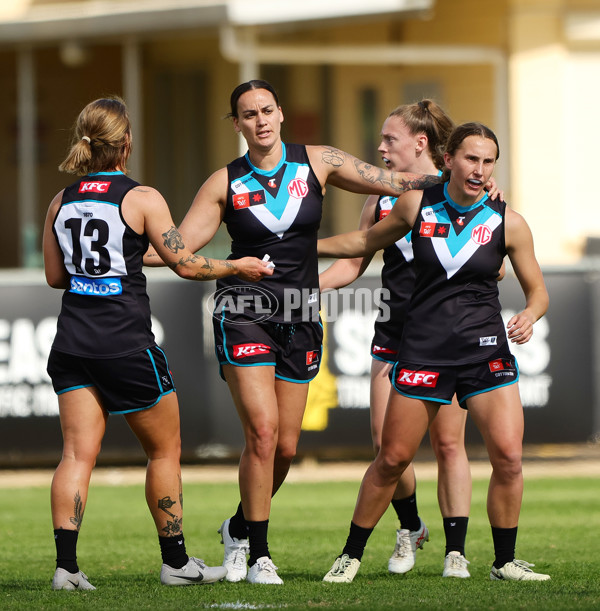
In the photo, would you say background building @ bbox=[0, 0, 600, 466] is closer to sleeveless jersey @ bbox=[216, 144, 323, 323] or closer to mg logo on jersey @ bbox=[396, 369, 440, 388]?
sleeveless jersey @ bbox=[216, 144, 323, 323]

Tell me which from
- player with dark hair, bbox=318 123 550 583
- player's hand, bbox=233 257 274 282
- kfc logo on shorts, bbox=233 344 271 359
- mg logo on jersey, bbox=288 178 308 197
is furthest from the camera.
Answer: mg logo on jersey, bbox=288 178 308 197

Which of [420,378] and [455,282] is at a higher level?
[455,282]

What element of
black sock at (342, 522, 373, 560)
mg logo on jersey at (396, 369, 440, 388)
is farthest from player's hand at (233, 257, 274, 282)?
black sock at (342, 522, 373, 560)

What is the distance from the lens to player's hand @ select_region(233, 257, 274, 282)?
5723 millimetres

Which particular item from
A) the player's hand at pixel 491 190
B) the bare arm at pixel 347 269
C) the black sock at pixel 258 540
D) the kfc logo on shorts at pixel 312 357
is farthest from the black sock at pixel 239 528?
the player's hand at pixel 491 190

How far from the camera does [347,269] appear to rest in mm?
6641

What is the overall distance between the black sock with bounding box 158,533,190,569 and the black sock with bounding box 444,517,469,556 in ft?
4.48

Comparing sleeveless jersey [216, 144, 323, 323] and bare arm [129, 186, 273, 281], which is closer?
bare arm [129, 186, 273, 281]

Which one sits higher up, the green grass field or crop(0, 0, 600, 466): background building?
crop(0, 0, 600, 466): background building

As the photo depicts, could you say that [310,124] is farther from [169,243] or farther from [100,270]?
[100,270]

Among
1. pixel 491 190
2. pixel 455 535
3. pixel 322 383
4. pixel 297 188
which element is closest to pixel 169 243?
pixel 297 188

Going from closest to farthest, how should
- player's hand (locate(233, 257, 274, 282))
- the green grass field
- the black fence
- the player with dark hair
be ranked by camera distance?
the green grass field, the player with dark hair, player's hand (locate(233, 257, 274, 282)), the black fence

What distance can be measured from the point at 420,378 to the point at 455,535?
1.00 metres

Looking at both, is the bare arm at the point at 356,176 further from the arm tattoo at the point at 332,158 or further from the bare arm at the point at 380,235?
the bare arm at the point at 380,235
